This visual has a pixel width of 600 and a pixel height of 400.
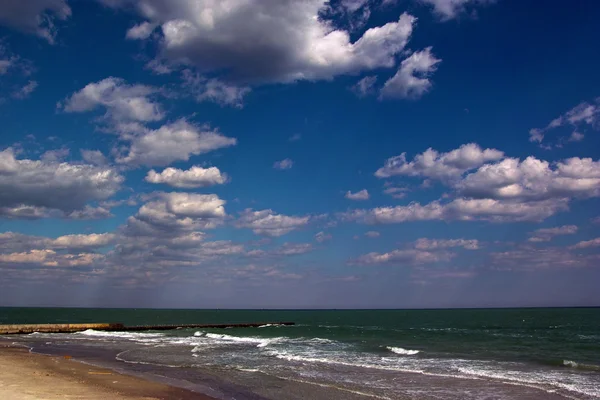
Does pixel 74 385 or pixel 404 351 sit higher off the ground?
pixel 74 385

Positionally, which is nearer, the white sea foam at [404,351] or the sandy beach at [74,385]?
the sandy beach at [74,385]

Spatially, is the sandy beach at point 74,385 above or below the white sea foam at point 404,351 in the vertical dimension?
above

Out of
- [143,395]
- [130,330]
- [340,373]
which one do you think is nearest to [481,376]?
[340,373]

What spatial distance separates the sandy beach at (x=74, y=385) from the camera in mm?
17781

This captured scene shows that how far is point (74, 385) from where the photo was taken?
66.7ft

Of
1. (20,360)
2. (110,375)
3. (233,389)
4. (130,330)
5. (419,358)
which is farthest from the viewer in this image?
(130,330)

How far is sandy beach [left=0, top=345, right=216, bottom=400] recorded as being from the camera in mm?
17781

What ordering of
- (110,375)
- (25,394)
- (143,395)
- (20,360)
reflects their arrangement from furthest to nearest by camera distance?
(20,360)
(110,375)
(143,395)
(25,394)

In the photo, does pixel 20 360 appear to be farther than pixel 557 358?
No

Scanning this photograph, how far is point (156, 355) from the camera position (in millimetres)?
36344

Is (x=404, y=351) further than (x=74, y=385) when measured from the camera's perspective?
Yes

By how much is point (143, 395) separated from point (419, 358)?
22933mm

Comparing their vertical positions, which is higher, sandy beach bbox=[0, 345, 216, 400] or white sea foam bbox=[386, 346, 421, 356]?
sandy beach bbox=[0, 345, 216, 400]

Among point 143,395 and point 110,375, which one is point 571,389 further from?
point 110,375
